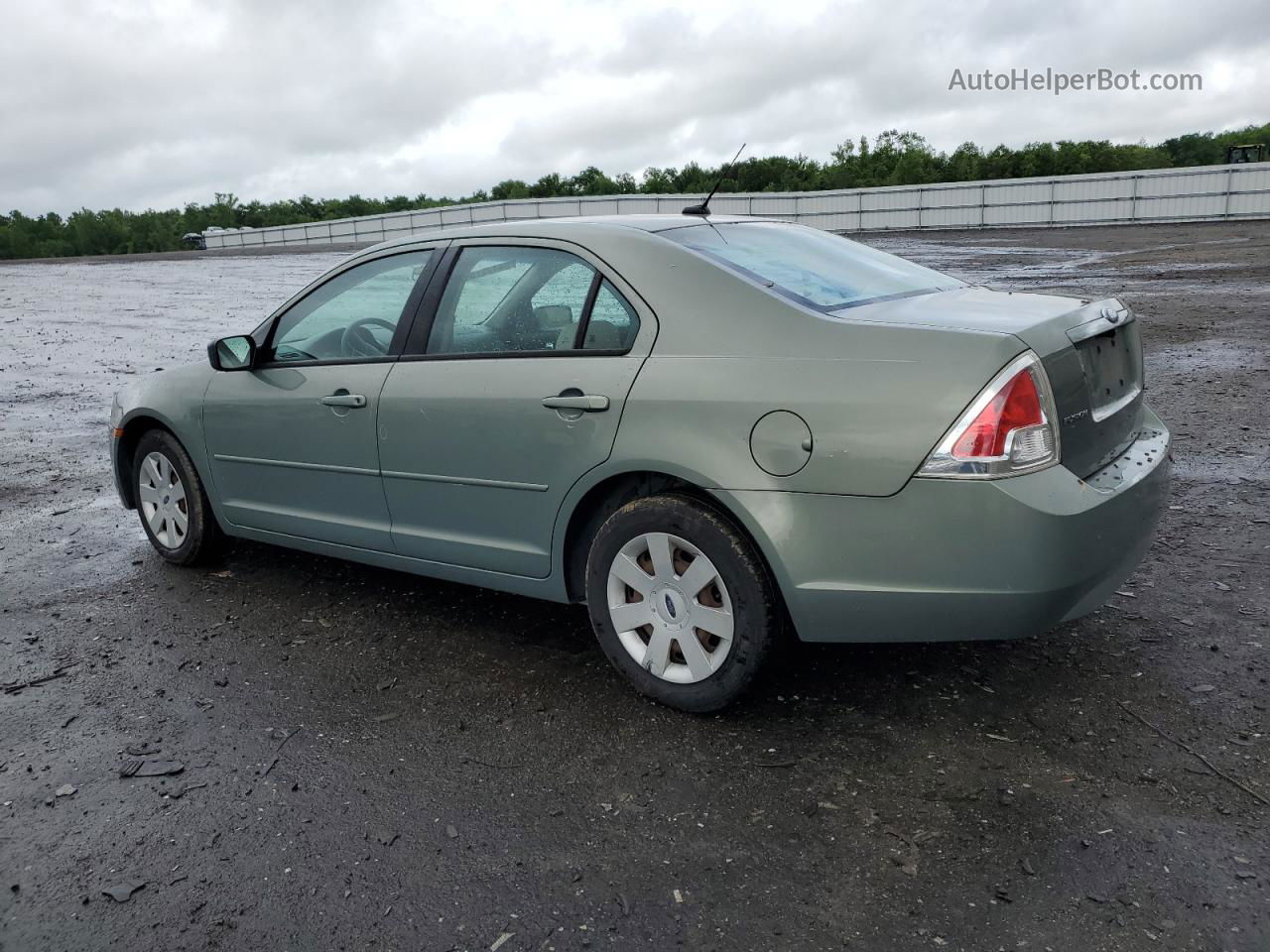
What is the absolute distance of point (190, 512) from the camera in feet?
17.4

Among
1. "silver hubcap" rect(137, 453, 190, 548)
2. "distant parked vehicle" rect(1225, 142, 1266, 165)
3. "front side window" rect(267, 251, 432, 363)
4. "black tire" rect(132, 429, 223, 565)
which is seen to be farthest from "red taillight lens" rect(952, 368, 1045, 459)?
"distant parked vehicle" rect(1225, 142, 1266, 165)

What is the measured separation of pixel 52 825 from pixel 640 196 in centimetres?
3709

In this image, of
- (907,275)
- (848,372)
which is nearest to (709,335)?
(848,372)

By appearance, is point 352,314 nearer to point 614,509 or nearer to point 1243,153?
point 614,509

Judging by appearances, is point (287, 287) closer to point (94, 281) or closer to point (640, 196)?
point (94, 281)

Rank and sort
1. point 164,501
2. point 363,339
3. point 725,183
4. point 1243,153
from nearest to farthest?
point 363,339, point 164,501, point 1243,153, point 725,183

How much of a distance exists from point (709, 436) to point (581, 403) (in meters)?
0.51

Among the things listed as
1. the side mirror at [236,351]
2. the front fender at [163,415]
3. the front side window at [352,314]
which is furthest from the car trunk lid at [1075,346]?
→ the front fender at [163,415]

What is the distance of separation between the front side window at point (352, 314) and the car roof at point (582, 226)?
0.14 meters

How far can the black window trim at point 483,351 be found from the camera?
376cm

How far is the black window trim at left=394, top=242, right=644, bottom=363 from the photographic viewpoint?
12.3 feet

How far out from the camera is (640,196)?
126ft

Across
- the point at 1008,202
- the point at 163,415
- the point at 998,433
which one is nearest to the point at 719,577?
the point at 998,433

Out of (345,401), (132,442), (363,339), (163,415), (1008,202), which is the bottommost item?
(132,442)
